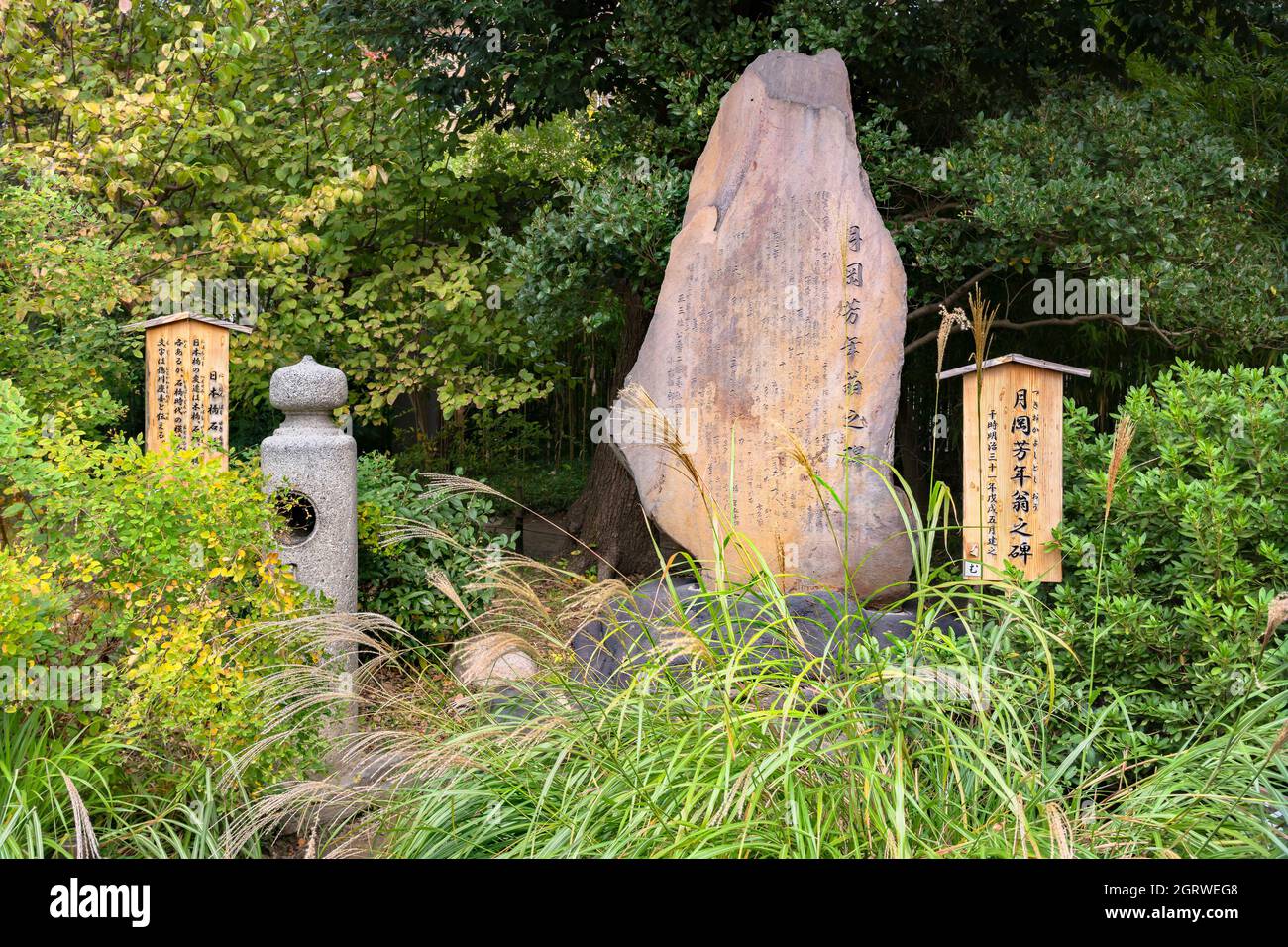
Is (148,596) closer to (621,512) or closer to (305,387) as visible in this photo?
(305,387)

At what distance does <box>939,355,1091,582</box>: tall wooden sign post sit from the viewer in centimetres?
362

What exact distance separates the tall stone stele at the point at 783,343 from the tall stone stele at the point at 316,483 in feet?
3.82

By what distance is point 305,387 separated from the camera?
442 centimetres

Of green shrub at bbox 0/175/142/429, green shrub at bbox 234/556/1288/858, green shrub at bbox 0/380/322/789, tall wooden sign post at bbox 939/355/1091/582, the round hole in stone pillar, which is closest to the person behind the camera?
green shrub at bbox 234/556/1288/858

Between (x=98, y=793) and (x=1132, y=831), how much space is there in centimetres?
257

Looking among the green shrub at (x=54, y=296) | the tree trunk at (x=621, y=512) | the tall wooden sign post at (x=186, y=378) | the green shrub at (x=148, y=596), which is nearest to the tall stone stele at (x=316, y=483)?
the tall wooden sign post at (x=186, y=378)

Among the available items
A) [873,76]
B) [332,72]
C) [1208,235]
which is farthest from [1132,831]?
[332,72]

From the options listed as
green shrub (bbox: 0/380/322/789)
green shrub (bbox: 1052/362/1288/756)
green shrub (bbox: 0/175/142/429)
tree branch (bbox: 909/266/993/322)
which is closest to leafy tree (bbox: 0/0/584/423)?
green shrub (bbox: 0/175/142/429)

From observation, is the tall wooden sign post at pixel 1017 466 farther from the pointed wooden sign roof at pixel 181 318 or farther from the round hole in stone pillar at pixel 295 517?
the pointed wooden sign roof at pixel 181 318

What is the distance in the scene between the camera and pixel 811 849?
7.08 feet

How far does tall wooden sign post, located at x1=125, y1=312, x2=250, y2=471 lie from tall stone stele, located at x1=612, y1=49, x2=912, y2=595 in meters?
1.70

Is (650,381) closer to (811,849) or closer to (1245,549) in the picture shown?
(1245,549)

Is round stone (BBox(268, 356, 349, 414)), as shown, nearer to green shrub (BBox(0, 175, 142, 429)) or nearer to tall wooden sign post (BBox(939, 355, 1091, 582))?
green shrub (BBox(0, 175, 142, 429))

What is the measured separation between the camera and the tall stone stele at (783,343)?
4520 millimetres
